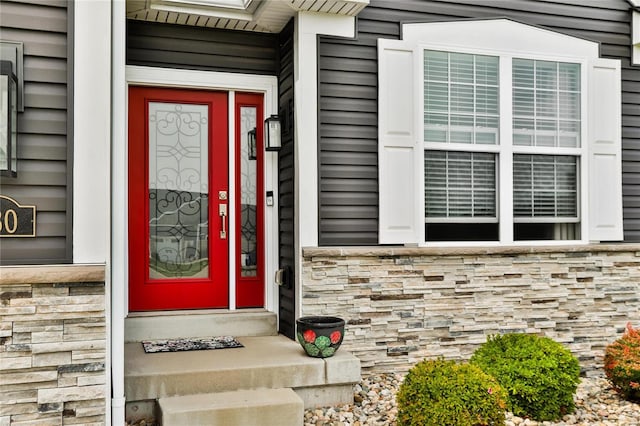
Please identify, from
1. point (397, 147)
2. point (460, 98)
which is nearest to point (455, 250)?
point (397, 147)

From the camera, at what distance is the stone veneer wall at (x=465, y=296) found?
Answer: 450 centimetres

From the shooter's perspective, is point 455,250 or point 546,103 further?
point 546,103

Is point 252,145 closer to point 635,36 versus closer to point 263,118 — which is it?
point 263,118

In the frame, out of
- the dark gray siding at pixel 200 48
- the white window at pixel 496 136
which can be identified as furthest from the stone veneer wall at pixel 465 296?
the dark gray siding at pixel 200 48

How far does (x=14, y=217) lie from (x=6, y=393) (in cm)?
88

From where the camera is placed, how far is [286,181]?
474 centimetres

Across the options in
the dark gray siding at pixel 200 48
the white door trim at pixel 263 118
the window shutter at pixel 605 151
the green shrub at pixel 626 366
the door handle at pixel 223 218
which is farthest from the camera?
the window shutter at pixel 605 151

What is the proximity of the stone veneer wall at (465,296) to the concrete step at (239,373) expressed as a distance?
19.0 inches

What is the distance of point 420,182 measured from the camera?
464cm

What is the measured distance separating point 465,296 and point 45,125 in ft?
10.6

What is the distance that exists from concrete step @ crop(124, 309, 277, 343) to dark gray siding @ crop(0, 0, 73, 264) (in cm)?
143

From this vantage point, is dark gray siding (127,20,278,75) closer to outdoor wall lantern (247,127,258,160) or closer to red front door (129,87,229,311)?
red front door (129,87,229,311)

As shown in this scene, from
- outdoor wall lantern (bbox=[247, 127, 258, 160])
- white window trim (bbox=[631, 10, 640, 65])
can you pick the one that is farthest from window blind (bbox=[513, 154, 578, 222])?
outdoor wall lantern (bbox=[247, 127, 258, 160])

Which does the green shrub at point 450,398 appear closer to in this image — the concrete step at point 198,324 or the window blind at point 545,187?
the concrete step at point 198,324
